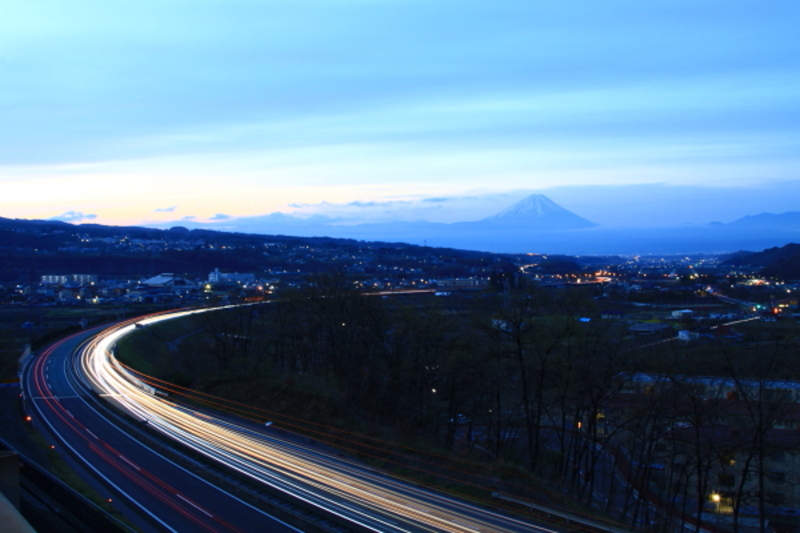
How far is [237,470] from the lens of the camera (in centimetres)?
1062

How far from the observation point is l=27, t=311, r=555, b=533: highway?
8609 mm

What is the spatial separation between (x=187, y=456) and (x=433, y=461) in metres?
5.22

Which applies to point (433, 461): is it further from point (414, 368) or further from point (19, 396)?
point (19, 396)

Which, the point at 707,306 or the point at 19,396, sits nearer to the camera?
the point at 19,396

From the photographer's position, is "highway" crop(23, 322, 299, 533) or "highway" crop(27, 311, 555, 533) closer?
"highway" crop(27, 311, 555, 533)

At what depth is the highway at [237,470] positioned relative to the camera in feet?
28.2

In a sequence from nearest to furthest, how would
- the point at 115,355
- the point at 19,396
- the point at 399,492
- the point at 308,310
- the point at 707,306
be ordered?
the point at 399,492 → the point at 19,396 → the point at 308,310 → the point at 115,355 → the point at 707,306

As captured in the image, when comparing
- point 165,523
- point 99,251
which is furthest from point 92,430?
point 99,251

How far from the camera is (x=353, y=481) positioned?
34.0 feet

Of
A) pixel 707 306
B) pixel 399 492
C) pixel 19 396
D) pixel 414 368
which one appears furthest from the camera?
pixel 707 306

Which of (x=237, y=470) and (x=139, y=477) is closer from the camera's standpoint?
(x=237, y=470)

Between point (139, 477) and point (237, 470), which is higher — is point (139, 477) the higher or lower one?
the lower one

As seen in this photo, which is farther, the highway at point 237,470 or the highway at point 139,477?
the highway at point 139,477

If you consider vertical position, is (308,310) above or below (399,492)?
above
